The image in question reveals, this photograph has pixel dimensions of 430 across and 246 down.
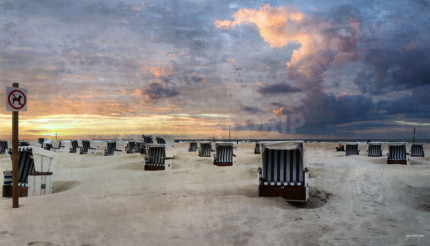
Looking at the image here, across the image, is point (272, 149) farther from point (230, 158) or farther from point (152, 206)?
point (230, 158)

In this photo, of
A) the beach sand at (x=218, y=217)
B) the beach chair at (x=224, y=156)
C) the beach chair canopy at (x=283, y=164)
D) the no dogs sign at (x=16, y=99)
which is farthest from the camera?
the beach chair at (x=224, y=156)

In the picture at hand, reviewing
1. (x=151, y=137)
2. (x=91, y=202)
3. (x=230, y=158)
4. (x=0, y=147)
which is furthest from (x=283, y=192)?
(x=0, y=147)

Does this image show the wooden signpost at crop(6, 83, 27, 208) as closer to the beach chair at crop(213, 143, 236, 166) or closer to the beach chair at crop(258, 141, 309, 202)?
the beach chair at crop(258, 141, 309, 202)

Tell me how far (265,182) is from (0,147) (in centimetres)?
3937

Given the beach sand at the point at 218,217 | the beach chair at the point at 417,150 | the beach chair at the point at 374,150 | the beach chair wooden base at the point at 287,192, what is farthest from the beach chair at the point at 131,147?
the beach chair at the point at 417,150

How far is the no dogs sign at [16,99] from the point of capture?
8.59 metres

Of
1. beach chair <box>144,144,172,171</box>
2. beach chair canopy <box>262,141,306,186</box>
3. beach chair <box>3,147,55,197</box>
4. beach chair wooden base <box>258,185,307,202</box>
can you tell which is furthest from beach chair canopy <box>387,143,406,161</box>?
beach chair <box>3,147,55,197</box>

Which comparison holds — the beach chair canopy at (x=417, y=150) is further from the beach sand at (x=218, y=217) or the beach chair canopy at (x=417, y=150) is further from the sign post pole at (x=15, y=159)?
the sign post pole at (x=15, y=159)

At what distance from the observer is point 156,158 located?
806 inches

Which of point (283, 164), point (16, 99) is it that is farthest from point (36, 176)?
point (283, 164)

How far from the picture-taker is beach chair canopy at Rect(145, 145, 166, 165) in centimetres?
2041

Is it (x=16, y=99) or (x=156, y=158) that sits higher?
(x=16, y=99)

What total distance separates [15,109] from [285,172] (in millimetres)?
9045

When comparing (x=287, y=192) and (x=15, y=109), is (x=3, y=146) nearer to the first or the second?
(x=15, y=109)
